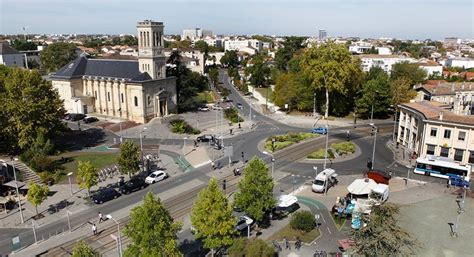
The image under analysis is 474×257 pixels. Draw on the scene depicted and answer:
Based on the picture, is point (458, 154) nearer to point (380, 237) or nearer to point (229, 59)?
point (380, 237)

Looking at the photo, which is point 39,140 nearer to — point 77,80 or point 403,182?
point 77,80

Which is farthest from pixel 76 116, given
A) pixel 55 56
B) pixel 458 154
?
pixel 458 154

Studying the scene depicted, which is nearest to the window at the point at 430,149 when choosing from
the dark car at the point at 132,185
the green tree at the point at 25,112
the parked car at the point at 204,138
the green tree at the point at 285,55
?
the parked car at the point at 204,138

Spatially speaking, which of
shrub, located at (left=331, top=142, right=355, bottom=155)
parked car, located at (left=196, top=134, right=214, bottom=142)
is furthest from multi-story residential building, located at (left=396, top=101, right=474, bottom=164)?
parked car, located at (left=196, top=134, right=214, bottom=142)

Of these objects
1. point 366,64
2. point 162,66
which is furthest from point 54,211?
point 366,64

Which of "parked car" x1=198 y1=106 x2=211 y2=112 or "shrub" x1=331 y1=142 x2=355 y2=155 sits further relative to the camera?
"parked car" x1=198 y1=106 x2=211 y2=112

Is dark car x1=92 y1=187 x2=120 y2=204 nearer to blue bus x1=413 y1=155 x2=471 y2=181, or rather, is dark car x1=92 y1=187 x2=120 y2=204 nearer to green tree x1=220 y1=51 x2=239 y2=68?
blue bus x1=413 y1=155 x2=471 y2=181

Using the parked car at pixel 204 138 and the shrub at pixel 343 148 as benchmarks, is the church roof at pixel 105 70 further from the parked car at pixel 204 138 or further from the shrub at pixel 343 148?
the shrub at pixel 343 148
